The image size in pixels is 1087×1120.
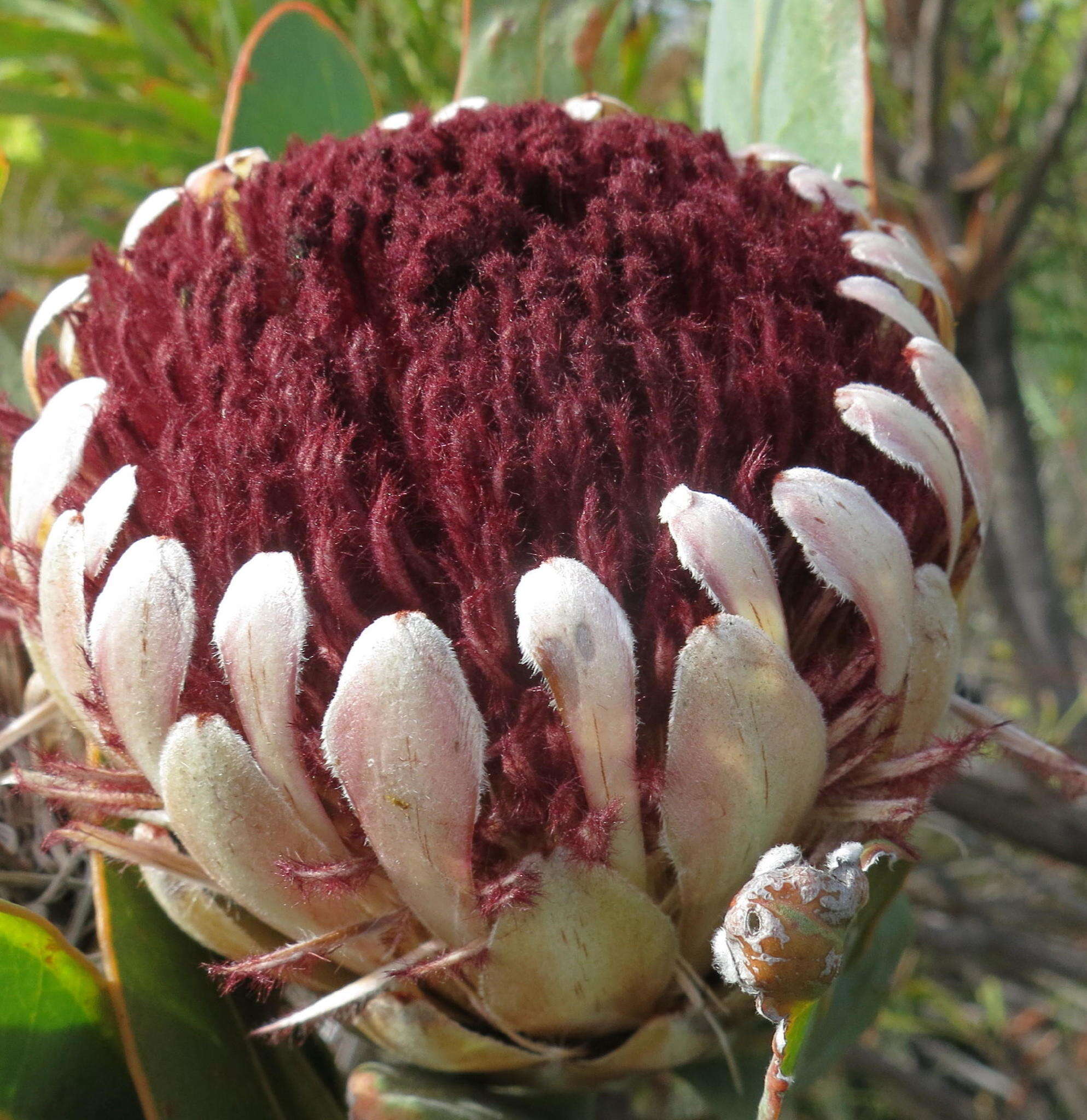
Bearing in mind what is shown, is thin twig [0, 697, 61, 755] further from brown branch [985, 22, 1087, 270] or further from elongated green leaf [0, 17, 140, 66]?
brown branch [985, 22, 1087, 270]

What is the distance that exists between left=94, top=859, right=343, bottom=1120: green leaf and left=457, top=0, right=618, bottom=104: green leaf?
0.98 metres

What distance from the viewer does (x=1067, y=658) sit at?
2.74m

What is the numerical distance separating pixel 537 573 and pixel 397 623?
9cm

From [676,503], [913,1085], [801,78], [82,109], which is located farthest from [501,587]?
[913,1085]

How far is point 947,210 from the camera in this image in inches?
87.9

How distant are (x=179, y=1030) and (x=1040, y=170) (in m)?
1.86

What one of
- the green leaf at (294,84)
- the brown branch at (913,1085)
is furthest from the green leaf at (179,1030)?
the brown branch at (913,1085)

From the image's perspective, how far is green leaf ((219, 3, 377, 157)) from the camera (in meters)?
1.36

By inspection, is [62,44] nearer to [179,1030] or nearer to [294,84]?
[294,84]

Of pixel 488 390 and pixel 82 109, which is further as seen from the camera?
pixel 82 109

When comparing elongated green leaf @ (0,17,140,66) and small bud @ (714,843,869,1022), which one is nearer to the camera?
small bud @ (714,843,869,1022)

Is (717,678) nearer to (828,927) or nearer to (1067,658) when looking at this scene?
(828,927)

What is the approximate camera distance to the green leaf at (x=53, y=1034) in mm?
823

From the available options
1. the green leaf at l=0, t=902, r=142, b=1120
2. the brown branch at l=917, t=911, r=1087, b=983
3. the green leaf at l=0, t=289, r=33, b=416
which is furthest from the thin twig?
the brown branch at l=917, t=911, r=1087, b=983
